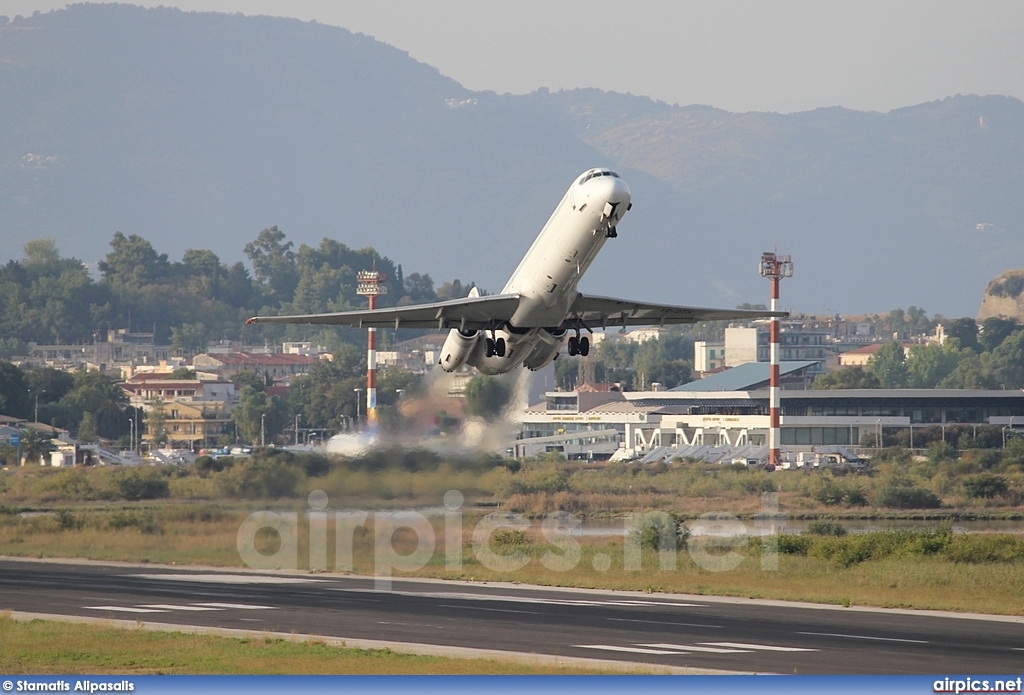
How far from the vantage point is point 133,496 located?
7188 cm

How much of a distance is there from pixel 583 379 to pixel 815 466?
6442 cm

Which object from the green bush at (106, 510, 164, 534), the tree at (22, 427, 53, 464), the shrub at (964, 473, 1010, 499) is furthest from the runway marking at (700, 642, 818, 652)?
the tree at (22, 427, 53, 464)

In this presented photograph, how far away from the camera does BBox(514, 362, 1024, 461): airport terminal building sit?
122m

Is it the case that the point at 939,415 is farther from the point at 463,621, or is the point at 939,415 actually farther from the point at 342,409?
the point at 463,621

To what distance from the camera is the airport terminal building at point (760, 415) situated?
400ft

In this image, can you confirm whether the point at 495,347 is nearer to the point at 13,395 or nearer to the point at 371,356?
the point at 371,356

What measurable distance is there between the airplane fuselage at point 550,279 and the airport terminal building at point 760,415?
66.7 meters

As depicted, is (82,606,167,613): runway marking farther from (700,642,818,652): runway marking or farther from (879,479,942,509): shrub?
(879,479,942,509): shrub

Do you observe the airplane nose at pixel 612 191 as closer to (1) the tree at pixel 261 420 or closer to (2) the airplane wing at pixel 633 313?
(2) the airplane wing at pixel 633 313

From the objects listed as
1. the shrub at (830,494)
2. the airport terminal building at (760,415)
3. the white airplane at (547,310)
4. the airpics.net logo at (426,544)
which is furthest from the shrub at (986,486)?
Answer: the white airplane at (547,310)

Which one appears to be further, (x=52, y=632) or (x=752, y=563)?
(x=752, y=563)

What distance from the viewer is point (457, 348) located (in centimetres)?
4888

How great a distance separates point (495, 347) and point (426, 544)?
14.1 meters

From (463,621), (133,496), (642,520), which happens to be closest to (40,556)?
(133,496)
